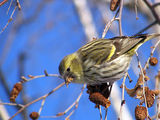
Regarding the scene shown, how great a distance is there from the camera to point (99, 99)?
2.19 metres

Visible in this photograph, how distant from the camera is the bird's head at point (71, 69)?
265 centimetres

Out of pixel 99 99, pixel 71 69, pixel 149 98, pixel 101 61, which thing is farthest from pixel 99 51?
pixel 149 98

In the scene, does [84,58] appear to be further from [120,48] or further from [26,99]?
[26,99]

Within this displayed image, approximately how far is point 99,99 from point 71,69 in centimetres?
64

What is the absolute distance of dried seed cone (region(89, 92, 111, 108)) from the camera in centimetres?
216

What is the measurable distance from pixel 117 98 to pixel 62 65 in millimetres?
1738

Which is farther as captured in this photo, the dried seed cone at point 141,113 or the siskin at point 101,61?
the siskin at point 101,61

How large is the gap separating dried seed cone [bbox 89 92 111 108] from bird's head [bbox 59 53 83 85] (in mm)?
454

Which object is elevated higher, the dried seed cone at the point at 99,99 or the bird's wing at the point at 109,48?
the bird's wing at the point at 109,48

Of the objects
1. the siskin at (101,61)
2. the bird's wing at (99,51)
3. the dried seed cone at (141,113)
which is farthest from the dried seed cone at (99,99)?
the bird's wing at (99,51)

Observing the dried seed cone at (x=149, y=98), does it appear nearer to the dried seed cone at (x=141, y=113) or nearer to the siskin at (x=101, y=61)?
the dried seed cone at (x=141, y=113)

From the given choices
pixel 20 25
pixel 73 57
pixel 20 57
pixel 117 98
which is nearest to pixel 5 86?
pixel 20 57

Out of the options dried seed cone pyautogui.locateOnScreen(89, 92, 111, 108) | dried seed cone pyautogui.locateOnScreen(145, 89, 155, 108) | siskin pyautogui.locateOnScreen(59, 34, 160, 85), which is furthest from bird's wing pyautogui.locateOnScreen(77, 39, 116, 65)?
dried seed cone pyautogui.locateOnScreen(145, 89, 155, 108)

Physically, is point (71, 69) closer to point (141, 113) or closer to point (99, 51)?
point (99, 51)
